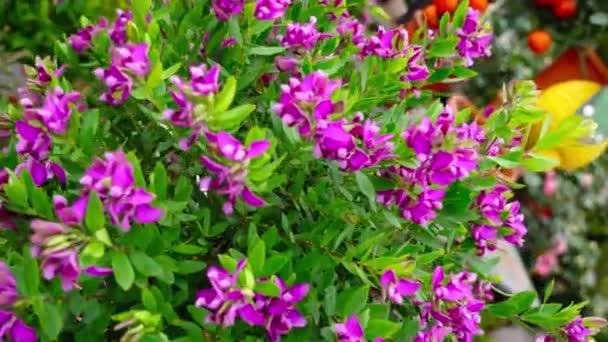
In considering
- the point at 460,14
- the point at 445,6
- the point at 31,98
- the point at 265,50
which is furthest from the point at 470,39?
the point at 445,6

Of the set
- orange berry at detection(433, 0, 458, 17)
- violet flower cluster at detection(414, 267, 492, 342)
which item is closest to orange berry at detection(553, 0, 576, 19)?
orange berry at detection(433, 0, 458, 17)

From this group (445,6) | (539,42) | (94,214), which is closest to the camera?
(94,214)

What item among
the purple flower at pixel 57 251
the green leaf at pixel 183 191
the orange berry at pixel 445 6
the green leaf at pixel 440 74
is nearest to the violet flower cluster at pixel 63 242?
the purple flower at pixel 57 251

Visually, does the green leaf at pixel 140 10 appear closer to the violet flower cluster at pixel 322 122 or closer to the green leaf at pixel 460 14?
the violet flower cluster at pixel 322 122

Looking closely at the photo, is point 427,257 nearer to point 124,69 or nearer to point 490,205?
point 490,205

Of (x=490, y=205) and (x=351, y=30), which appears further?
(x=351, y=30)
